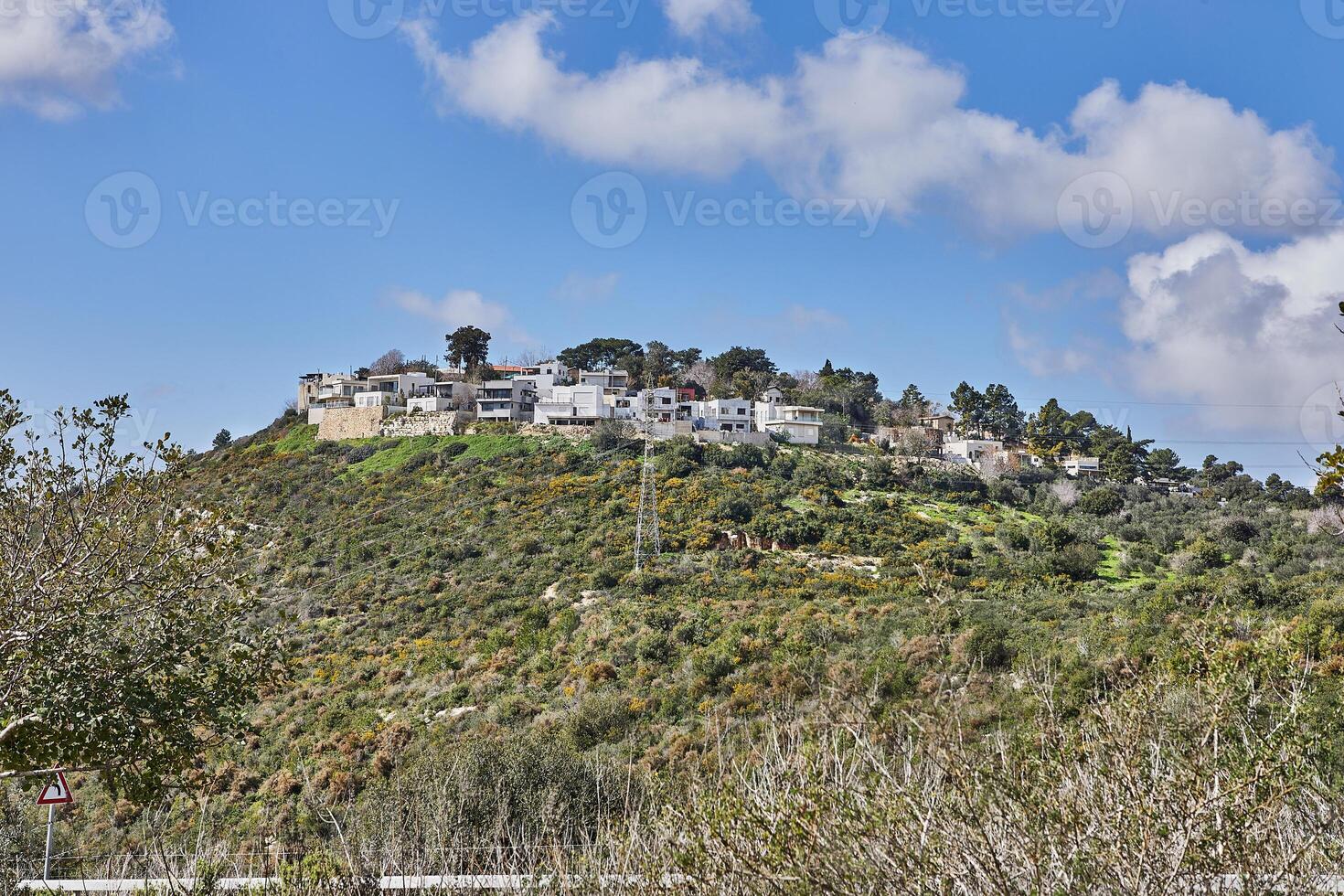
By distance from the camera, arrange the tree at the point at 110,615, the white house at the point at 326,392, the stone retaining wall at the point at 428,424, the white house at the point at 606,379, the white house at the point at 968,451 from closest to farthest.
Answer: the tree at the point at 110,615 → the stone retaining wall at the point at 428,424 → the white house at the point at 968,451 → the white house at the point at 326,392 → the white house at the point at 606,379

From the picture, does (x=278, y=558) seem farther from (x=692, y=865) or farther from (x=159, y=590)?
(x=692, y=865)

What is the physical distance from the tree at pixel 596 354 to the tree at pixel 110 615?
7224cm

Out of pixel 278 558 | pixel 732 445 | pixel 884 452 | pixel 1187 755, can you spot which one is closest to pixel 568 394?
pixel 732 445

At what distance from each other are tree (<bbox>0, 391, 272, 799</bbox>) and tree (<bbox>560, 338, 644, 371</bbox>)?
237 ft

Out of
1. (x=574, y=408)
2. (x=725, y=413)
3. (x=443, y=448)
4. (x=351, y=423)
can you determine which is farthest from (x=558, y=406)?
(x=351, y=423)

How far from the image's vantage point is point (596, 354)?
83438 mm

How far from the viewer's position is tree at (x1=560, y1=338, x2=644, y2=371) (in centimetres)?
8306

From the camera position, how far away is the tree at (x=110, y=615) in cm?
926

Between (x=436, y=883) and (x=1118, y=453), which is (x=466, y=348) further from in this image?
(x=436, y=883)

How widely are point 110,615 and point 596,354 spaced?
74.1 metres

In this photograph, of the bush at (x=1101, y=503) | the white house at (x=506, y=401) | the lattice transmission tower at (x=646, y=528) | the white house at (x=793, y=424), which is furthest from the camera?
the white house at (x=506, y=401)

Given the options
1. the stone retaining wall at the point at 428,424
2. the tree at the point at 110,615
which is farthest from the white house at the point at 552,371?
the tree at the point at 110,615

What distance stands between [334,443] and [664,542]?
2866 centimetres

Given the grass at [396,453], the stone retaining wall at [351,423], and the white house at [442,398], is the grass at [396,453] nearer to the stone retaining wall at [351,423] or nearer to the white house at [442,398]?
the stone retaining wall at [351,423]
